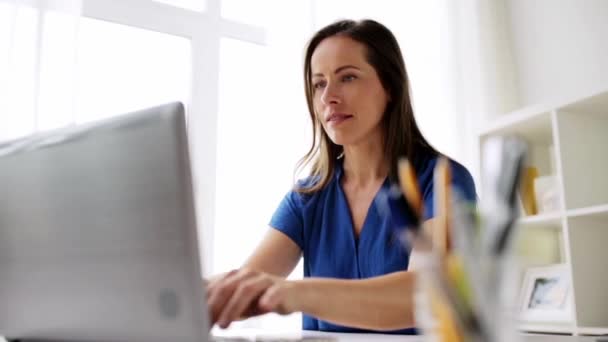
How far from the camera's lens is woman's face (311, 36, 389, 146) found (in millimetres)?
1429

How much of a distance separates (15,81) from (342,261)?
3.54 ft

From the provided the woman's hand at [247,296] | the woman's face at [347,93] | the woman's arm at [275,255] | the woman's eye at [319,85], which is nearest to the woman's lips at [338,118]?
the woman's face at [347,93]

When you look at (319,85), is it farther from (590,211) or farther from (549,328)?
(549,328)

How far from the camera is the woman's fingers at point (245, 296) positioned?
2.50ft

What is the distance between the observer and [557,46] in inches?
95.7

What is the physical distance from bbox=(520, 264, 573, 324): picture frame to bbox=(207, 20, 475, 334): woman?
82 cm

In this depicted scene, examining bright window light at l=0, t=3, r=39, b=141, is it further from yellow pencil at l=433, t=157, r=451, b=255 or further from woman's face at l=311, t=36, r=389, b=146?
yellow pencil at l=433, t=157, r=451, b=255

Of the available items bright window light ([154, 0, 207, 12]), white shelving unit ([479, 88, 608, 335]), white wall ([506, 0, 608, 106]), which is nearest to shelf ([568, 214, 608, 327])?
white shelving unit ([479, 88, 608, 335])

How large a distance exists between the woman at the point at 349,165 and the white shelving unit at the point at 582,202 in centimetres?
61

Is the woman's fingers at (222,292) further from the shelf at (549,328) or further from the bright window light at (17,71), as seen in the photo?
the shelf at (549,328)

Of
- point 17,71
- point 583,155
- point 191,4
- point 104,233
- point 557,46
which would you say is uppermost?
point 191,4

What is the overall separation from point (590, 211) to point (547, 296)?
0.41 meters

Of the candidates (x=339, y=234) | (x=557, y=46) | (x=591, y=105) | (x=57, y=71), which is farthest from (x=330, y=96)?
(x=557, y=46)

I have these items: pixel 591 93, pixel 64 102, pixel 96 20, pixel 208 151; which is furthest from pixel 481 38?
pixel 64 102
